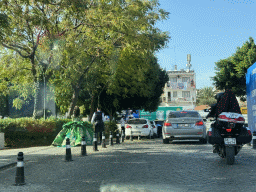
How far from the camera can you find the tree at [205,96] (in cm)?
9454

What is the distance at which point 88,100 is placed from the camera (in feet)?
105

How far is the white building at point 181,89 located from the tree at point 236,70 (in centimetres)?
5822

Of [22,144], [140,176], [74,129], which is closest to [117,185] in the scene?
[140,176]

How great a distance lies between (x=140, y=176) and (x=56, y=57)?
490 inches

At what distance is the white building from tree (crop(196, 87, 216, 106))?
295 centimetres

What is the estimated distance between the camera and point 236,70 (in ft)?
112

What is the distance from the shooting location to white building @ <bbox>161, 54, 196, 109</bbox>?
307 ft

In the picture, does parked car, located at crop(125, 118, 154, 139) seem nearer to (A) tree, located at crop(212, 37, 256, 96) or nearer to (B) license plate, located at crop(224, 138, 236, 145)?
(A) tree, located at crop(212, 37, 256, 96)

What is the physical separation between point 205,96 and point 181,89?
7.60m

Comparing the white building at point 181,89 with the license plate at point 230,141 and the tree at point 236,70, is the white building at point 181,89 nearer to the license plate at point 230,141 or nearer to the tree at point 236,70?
the tree at point 236,70

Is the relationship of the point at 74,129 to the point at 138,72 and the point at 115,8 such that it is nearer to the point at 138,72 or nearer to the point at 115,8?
the point at 115,8

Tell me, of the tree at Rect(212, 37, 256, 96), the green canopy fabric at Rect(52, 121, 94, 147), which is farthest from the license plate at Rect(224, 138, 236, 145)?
the tree at Rect(212, 37, 256, 96)

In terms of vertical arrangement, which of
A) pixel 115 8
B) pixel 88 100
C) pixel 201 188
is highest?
pixel 115 8

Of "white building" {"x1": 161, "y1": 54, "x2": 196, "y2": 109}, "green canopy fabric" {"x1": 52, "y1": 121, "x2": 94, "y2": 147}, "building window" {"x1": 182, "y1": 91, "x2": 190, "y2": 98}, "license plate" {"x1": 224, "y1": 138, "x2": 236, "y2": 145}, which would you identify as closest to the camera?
"license plate" {"x1": 224, "y1": 138, "x2": 236, "y2": 145}
